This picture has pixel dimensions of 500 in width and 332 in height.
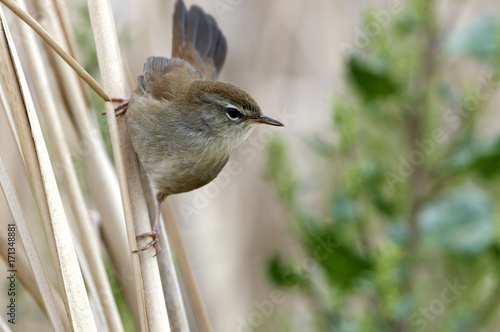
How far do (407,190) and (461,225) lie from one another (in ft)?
1.12

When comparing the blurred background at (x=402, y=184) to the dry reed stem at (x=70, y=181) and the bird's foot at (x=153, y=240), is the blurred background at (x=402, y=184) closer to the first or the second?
the dry reed stem at (x=70, y=181)

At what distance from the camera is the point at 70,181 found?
192 centimetres

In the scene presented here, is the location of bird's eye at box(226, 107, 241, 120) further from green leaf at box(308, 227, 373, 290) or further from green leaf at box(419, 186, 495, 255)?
green leaf at box(419, 186, 495, 255)

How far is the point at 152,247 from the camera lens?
69.4 inches

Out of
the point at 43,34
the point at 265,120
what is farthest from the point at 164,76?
the point at 43,34

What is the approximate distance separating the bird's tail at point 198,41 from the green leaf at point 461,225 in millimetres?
1180

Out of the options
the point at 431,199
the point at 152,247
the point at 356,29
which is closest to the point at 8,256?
the point at 152,247

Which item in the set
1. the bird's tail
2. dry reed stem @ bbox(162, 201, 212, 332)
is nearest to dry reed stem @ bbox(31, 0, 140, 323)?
dry reed stem @ bbox(162, 201, 212, 332)

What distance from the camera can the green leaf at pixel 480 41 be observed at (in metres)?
2.15

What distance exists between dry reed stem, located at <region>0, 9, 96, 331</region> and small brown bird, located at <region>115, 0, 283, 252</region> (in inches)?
21.3

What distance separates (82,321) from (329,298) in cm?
125

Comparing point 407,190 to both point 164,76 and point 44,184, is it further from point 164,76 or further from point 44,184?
point 44,184

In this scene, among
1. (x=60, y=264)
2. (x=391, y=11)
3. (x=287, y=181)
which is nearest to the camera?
(x=60, y=264)

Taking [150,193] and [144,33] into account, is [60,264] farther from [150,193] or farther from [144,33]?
[144,33]
